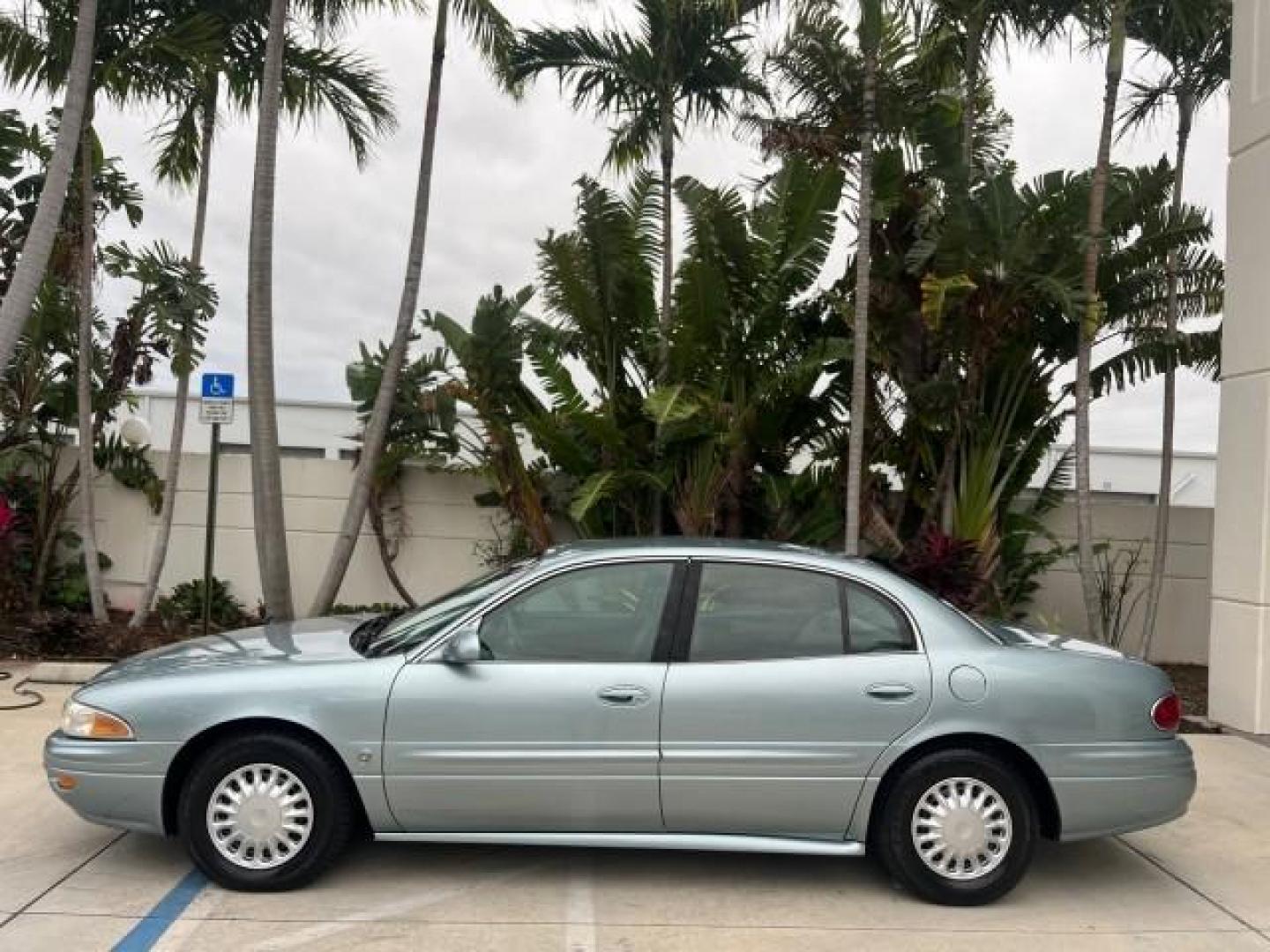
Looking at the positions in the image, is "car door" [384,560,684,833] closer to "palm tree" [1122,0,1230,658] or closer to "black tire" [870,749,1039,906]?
"black tire" [870,749,1039,906]

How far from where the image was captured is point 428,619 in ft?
16.2

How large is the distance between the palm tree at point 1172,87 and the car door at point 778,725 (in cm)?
699

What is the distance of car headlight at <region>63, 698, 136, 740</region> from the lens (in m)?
4.48

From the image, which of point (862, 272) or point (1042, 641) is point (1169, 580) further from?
point (1042, 641)

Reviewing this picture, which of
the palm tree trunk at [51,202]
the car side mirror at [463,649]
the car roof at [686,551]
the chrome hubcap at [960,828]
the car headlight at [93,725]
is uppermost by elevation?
the palm tree trunk at [51,202]

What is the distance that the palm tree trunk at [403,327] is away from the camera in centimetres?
1015

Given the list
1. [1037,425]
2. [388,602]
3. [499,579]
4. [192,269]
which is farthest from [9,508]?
[1037,425]

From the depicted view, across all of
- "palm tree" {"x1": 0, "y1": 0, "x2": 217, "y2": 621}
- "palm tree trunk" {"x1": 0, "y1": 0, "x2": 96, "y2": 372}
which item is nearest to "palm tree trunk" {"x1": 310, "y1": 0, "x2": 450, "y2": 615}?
"palm tree" {"x1": 0, "y1": 0, "x2": 217, "y2": 621}

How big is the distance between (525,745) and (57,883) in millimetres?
2112

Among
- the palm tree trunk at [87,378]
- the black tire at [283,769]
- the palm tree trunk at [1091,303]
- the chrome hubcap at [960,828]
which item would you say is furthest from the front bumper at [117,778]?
the palm tree trunk at [1091,303]

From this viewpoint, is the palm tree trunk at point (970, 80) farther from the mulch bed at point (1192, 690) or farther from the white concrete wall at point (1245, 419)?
the mulch bed at point (1192, 690)

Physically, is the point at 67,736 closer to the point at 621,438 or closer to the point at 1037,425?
the point at 621,438

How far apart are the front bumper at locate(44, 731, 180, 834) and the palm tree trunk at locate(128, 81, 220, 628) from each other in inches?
252

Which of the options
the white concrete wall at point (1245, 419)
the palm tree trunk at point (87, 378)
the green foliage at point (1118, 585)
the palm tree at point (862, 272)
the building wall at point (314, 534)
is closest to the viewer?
the white concrete wall at point (1245, 419)
